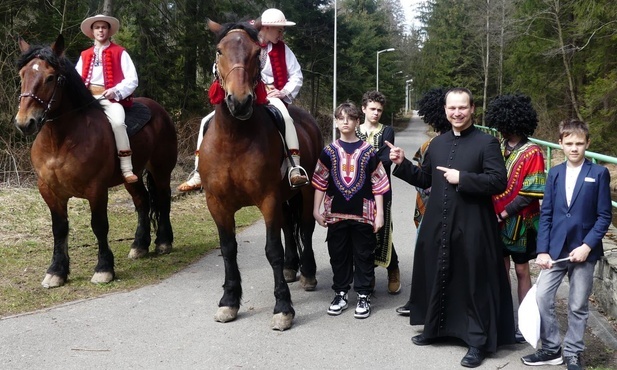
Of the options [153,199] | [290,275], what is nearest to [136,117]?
[153,199]

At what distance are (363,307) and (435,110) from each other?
1.80 metres

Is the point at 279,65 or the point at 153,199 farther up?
the point at 279,65

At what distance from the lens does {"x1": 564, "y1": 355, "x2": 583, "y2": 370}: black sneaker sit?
3.81 meters

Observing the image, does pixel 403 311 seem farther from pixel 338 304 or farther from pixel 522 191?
pixel 522 191

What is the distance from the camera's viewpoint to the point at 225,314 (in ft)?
16.1

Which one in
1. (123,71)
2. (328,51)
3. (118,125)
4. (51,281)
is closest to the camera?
(51,281)

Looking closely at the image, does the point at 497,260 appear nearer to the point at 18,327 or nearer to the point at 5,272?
the point at 18,327

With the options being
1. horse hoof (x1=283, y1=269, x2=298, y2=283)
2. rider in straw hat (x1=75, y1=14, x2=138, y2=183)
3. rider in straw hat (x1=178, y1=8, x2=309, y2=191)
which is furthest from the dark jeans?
rider in straw hat (x1=75, y1=14, x2=138, y2=183)

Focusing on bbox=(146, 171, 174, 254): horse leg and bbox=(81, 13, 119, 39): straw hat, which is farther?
bbox=(146, 171, 174, 254): horse leg

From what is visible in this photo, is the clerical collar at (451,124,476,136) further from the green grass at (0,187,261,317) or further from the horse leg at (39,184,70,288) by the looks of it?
the horse leg at (39,184,70,288)

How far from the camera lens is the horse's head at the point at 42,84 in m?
5.14

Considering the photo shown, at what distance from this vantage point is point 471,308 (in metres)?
4.16

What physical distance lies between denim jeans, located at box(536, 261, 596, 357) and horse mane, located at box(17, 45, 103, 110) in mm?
4469

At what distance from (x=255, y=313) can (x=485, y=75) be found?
39.4m
